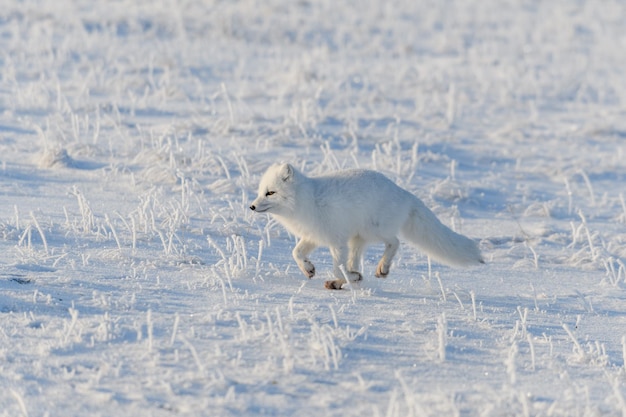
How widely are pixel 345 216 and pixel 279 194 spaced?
1.52 ft

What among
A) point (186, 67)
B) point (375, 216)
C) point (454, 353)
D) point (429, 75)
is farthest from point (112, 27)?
point (454, 353)

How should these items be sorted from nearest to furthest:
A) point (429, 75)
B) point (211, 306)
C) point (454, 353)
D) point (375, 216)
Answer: point (454, 353)
point (211, 306)
point (375, 216)
point (429, 75)

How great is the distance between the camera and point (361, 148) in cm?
1085

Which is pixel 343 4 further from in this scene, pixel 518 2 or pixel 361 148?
pixel 361 148

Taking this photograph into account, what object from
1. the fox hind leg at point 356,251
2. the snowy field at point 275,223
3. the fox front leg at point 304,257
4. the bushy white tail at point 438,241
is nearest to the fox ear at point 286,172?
the fox front leg at point 304,257

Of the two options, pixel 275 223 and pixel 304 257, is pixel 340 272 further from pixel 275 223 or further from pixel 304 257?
pixel 275 223

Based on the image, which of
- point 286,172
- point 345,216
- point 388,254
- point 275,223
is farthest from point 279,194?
point 275,223

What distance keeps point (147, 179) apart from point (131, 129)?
87.0 inches

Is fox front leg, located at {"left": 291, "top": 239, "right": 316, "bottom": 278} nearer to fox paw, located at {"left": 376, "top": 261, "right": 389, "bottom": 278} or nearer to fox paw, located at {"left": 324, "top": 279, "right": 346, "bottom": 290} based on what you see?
fox paw, located at {"left": 324, "top": 279, "right": 346, "bottom": 290}

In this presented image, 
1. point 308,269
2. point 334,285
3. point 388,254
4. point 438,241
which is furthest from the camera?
point 438,241

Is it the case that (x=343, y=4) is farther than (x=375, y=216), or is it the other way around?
(x=343, y=4)

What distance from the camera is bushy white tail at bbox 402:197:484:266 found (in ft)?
21.7

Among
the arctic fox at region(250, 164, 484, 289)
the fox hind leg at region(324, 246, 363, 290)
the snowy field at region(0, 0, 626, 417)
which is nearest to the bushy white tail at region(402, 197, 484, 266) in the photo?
the arctic fox at region(250, 164, 484, 289)

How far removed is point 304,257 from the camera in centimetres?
639
